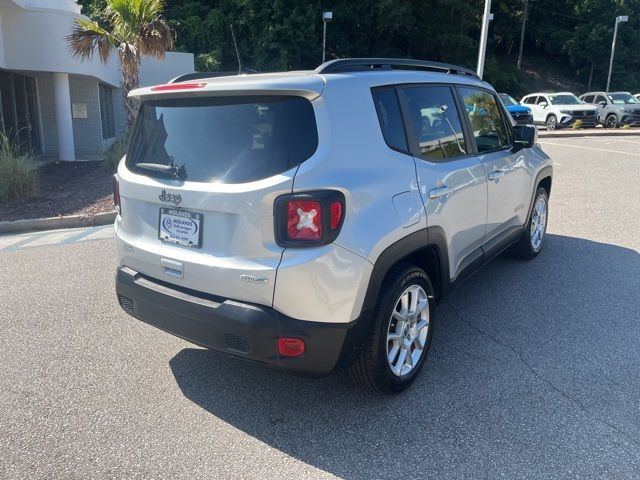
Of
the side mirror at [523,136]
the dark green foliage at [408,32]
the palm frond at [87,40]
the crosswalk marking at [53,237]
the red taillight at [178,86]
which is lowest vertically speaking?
the crosswalk marking at [53,237]

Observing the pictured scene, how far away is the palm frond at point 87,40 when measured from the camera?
532 inches

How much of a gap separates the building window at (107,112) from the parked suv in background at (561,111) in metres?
18.5

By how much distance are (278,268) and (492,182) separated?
2.40 meters

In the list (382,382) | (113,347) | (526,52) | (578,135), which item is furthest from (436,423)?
(526,52)

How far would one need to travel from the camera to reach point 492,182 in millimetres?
4453

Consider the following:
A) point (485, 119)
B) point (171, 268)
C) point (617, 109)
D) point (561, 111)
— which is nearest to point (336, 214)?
point (171, 268)

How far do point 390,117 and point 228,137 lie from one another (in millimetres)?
992

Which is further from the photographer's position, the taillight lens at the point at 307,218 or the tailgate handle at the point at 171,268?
the tailgate handle at the point at 171,268

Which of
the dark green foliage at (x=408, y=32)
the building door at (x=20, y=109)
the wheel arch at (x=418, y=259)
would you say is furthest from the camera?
the dark green foliage at (x=408, y=32)

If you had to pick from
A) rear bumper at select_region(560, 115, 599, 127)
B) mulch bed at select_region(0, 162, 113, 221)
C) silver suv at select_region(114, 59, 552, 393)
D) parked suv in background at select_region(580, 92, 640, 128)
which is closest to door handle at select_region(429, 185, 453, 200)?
silver suv at select_region(114, 59, 552, 393)

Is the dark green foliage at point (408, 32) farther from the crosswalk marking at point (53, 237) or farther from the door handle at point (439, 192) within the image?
the door handle at point (439, 192)

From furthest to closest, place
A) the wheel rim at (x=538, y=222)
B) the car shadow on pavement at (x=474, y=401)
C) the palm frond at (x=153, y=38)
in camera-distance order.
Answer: the palm frond at (x=153, y=38) → the wheel rim at (x=538, y=222) → the car shadow on pavement at (x=474, y=401)

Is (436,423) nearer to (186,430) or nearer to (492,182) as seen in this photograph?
(186,430)

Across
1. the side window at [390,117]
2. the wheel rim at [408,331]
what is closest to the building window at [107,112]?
the side window at [390,117]
